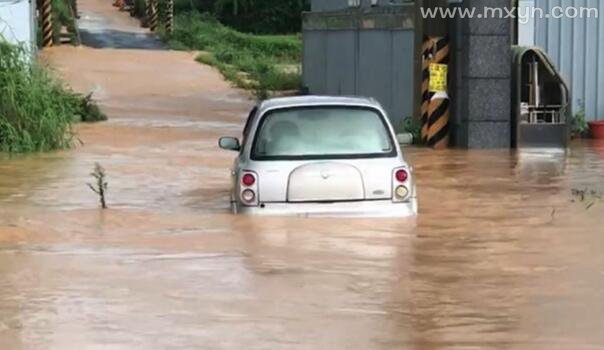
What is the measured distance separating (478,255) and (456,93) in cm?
1054

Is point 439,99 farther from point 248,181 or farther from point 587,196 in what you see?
point 248,181

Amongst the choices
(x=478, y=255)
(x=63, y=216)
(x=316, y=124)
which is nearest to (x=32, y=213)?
(x=63, y=216)

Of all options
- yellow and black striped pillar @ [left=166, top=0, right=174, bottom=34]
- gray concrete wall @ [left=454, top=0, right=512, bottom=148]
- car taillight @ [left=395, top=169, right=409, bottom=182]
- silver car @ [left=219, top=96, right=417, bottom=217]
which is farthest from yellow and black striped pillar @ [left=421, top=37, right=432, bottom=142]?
yellow and black striped pillar @ [left=166, top=0, right=174, bottom=34]

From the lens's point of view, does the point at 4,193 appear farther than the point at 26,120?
No

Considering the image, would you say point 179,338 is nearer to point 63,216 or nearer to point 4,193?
point 63,216

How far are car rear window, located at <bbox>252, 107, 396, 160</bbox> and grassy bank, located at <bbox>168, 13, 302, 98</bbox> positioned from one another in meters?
23.1

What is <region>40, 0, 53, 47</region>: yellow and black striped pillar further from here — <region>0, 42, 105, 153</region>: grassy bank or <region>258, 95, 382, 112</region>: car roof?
<region>258, 95, 382, 112</region>: car roof

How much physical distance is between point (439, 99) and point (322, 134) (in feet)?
31.7

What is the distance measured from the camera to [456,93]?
22031 millimetres

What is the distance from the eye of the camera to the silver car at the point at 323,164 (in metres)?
12.3

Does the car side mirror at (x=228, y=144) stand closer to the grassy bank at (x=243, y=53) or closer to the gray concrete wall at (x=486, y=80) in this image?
the gray concrete wall at (x=486, y=80)

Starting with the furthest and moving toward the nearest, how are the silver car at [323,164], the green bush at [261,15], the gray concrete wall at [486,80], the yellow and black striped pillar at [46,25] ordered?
the green bush at [261,15] → the yellow and black striped pillar at [46,25] → the gray concrete wall at [486,80] → the silver car at [323,164]

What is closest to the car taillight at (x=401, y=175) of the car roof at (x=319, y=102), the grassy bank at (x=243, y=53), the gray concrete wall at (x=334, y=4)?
the car roof at (x=319, y=102)

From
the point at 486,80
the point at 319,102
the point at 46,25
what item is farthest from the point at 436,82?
the point at 46,25
